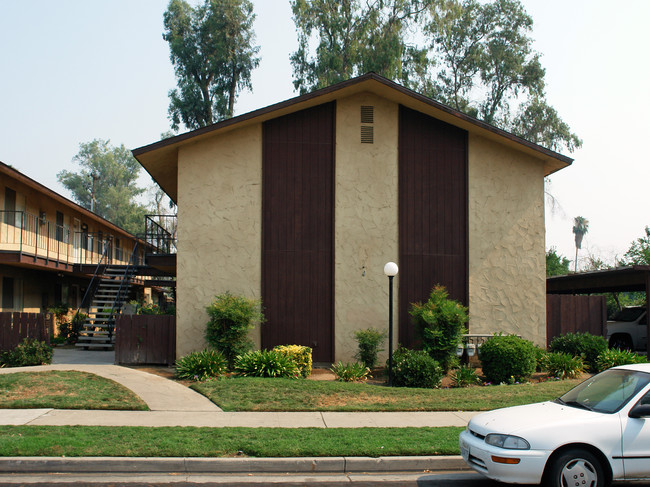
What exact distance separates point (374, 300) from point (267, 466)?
9007 mm

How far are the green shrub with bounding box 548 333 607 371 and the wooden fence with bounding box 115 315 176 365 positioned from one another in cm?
1060

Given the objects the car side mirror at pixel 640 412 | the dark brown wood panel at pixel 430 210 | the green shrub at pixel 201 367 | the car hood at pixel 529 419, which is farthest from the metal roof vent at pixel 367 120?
the car side mirror at pixel 640 412

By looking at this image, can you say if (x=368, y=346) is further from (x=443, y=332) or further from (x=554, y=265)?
(x=554, y=265)

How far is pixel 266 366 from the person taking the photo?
14.1 m

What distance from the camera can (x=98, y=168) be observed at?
268ft

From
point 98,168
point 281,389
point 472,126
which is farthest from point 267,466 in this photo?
point 98,168

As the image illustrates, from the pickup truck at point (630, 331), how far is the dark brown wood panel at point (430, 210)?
29.6 ft

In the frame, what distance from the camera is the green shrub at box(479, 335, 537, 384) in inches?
553

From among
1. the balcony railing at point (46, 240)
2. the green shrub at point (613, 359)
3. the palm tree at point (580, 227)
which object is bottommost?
the green shrub at point (613, 359)

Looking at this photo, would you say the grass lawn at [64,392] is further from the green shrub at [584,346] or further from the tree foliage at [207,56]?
the tree foliage at [207,56]

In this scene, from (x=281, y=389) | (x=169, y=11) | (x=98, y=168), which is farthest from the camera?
(x=98, y=168)

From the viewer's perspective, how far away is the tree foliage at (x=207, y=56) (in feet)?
123

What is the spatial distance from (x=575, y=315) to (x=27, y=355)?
15.3m

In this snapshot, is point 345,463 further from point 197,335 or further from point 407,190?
point 407,190
